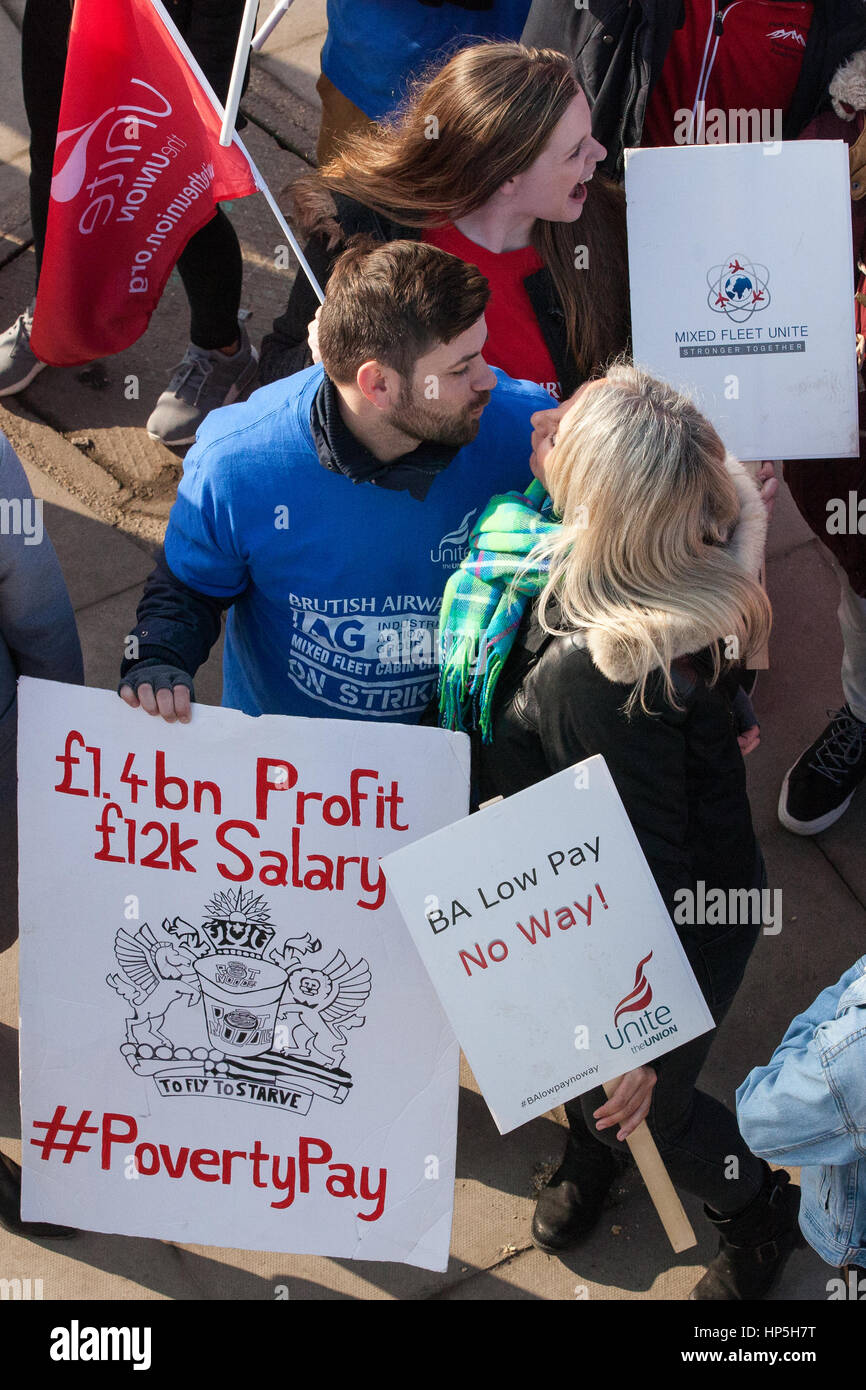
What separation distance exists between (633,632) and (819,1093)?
0.72 m

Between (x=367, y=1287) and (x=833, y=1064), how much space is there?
56.0 inches

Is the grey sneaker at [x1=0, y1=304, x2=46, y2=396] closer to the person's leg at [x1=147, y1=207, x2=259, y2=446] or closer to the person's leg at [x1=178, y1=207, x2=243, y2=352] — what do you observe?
the person's leg at [x1=147, y1=207, x2=259, y2=446]

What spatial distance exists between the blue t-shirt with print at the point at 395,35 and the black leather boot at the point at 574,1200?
2.57 meters

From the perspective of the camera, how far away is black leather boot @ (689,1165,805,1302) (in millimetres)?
2613

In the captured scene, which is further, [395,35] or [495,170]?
[395,35]

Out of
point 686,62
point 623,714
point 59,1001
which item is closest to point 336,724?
point 623,714

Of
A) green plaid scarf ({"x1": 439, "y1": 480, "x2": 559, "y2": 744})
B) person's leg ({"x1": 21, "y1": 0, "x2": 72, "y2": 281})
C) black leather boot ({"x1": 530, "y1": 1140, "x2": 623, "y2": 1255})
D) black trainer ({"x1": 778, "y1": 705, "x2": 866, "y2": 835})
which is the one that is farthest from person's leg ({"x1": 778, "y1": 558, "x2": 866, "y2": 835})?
person's leg ({"x1": 21, "y1": 0, "x2": 72, "y2": 281})

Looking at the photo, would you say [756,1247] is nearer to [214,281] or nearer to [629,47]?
[629,47]

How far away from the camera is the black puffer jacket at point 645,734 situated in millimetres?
1862

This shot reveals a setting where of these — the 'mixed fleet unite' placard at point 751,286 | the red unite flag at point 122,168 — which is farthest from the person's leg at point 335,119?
the 'mixed fleet unite' placard at point 751,286

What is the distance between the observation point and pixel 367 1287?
270 centimetres

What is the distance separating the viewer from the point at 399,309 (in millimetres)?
2072

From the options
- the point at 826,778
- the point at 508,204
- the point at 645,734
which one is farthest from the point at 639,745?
the point at 826,778
